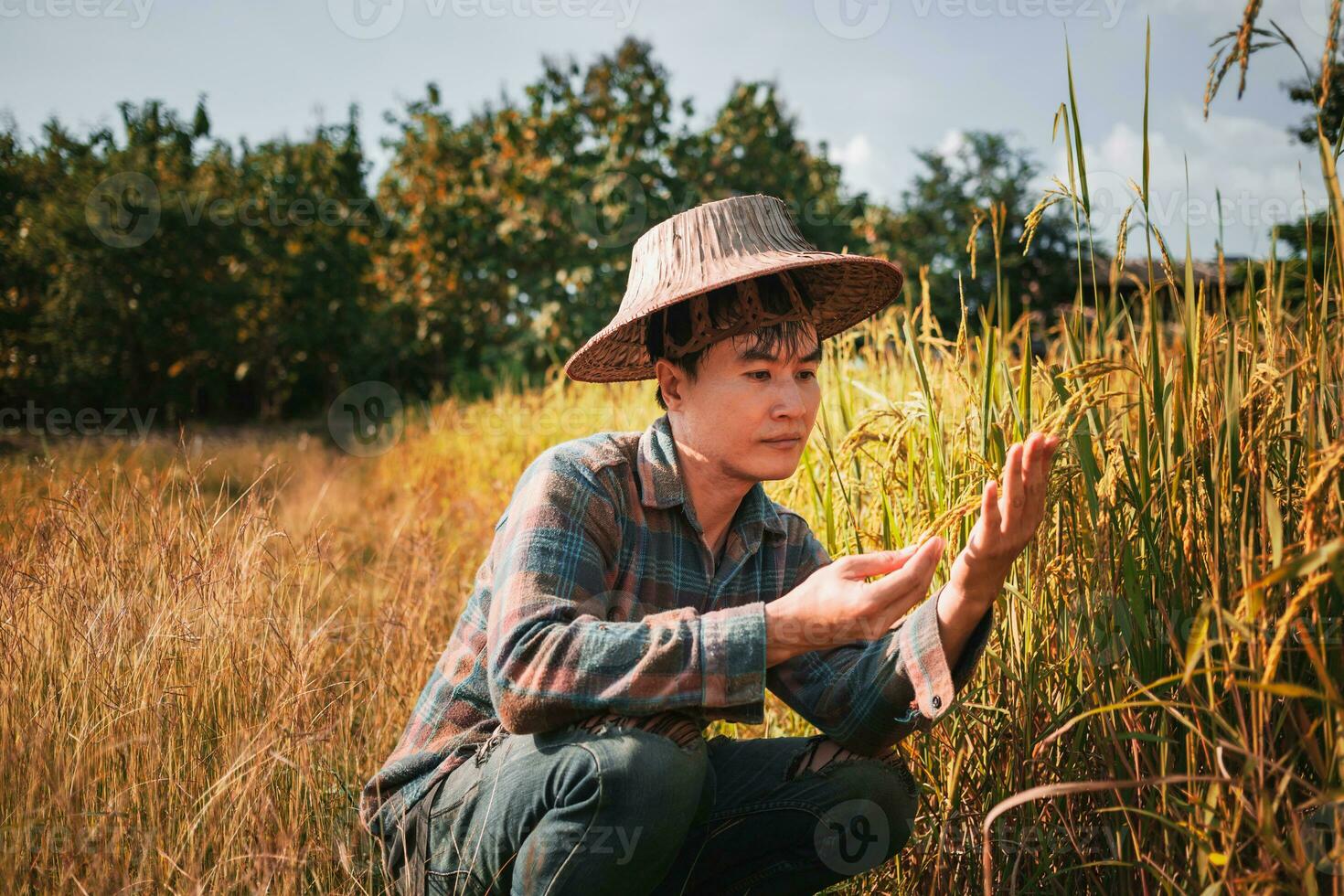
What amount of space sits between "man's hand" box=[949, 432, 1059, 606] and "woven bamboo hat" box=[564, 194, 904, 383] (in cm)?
57

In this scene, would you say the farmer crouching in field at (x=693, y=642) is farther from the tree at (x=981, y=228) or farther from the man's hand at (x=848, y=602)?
the tree at (x=981, y=228)

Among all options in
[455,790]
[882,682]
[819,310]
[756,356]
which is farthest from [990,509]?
[455,790]

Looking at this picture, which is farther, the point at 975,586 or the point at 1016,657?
the point at 1016,657

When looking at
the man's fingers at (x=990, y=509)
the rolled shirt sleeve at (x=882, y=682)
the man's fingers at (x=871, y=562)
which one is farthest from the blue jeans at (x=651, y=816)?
the man's fingers at (x=990, y=509)

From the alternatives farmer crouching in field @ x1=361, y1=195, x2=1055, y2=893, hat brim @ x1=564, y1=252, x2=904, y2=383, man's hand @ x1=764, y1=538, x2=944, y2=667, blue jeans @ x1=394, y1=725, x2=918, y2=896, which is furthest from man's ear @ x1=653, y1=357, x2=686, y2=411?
blue jeans @ x1=394, y1=725, x2=918, y2=896

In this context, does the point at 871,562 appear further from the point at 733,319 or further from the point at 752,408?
the point at 733,319

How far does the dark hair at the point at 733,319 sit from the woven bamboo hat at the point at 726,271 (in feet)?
0.04

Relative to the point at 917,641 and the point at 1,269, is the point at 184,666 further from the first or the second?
the point at 1,269

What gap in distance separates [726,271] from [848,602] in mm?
719

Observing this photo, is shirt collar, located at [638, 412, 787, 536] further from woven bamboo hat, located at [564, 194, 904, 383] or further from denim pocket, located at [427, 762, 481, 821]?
denim pocket, located at [427, 762, 481, 821]

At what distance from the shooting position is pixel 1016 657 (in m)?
1.94

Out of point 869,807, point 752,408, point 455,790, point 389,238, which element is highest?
point 389,238

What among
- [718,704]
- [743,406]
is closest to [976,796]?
[718,704]

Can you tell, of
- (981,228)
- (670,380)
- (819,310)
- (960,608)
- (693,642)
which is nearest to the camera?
(693,642)
